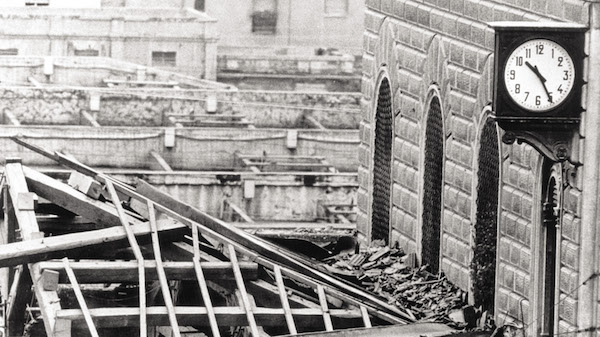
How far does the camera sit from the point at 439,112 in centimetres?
2098

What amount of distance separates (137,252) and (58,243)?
0.87 metres

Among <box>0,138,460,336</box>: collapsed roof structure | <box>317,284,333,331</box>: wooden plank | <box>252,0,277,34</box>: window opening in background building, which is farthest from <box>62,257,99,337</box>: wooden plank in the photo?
<box>252,0,277,34</box>: window opening in background building

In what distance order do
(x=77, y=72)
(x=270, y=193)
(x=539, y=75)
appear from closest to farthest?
(x=539, y=75)
(x=270, y=193)
(x=77, y=72)

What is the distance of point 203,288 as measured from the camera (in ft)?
57.4

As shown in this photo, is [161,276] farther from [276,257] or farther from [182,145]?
[182,145]

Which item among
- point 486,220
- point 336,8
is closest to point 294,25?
A: point 336,8

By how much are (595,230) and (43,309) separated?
5534mm

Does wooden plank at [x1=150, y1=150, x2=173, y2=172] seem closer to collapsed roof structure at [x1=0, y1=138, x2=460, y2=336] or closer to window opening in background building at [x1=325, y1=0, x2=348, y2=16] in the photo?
window opening in background building at [x1=325, y1=0, x2=348, y2=16]

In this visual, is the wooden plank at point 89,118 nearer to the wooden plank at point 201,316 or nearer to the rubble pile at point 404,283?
the rubble pile at point 404,283

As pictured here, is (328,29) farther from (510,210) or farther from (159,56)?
(510,210)

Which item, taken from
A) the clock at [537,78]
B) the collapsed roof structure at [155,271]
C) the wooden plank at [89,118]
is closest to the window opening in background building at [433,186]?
the collapsed roof structure at [155,271]

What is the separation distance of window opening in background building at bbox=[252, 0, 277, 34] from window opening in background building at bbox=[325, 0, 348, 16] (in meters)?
2.59

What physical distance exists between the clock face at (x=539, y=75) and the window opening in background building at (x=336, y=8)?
6194 cm

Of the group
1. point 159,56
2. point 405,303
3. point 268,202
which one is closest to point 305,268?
point 405,303
